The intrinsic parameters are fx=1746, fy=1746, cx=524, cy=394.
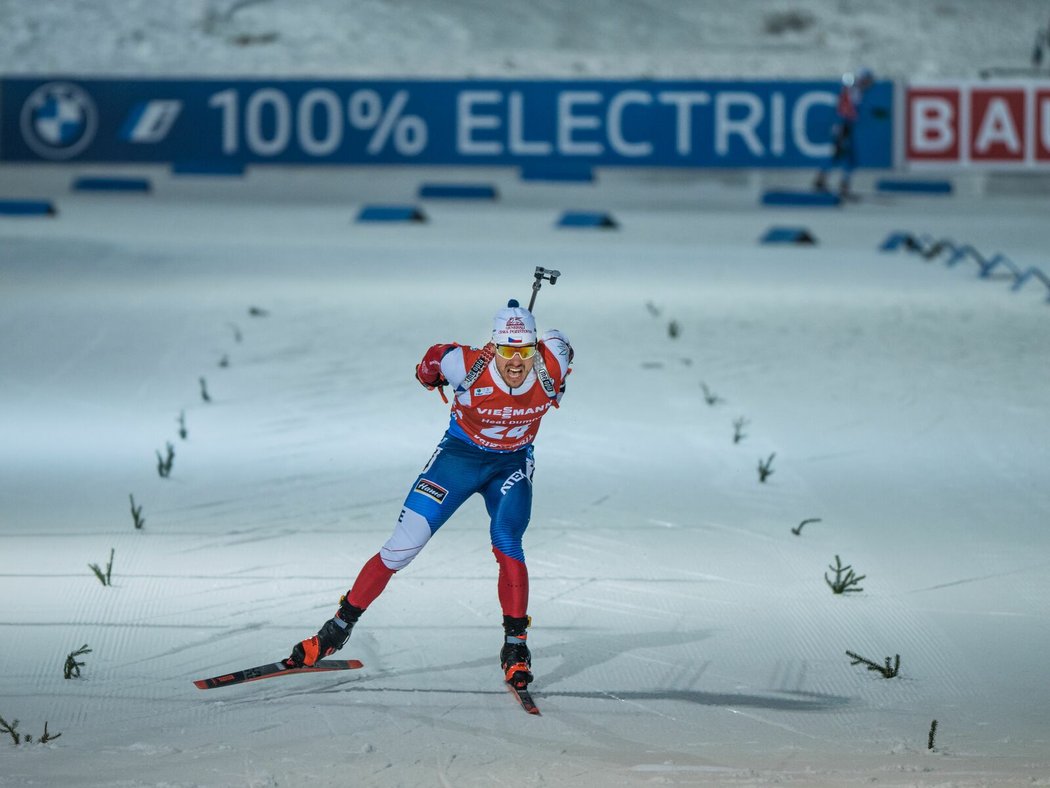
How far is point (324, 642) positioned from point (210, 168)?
19.6m

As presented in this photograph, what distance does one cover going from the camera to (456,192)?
25297mm

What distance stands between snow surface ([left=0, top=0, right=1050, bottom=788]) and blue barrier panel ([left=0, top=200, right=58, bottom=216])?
0.32m

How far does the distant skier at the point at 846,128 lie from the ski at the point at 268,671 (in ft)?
57.4

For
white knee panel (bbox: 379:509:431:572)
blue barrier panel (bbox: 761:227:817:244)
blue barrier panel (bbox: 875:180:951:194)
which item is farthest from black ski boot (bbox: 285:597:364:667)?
blue barrier panel (bbox: 875:180:951:194)

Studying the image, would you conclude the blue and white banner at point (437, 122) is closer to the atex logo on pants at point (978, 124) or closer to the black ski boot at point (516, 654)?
the atex logo on pants at point (978, 124)

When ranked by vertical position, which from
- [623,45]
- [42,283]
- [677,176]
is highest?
[623,45]

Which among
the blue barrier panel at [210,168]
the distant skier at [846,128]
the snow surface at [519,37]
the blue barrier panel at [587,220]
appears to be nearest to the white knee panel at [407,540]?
the blue barrier panel at [587,220]

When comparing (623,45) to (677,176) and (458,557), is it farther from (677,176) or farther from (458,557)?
(458,557)

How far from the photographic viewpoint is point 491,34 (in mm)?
28781

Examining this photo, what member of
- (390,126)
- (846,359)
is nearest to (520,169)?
(390,126)

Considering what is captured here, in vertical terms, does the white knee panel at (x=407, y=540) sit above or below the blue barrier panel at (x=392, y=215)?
below

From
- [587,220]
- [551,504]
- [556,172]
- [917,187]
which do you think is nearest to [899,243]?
[587,220]

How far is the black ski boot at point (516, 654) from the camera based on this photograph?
7.41 metres

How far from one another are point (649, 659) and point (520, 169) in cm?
1892
